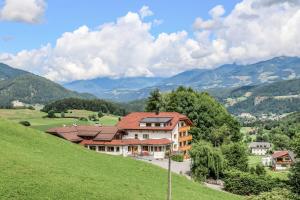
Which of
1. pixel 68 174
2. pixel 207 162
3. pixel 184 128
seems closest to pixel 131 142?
pixel 184 128

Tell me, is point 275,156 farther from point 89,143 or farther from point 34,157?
point 34,157

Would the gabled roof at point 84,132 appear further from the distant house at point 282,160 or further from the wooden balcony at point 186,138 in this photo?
the distant house at point 282,160

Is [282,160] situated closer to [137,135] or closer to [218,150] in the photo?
[137,135]

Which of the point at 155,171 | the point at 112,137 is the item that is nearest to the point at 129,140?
the point at 112,137

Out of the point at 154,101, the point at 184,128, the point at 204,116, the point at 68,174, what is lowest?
the point at 68,174

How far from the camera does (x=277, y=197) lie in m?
46.9

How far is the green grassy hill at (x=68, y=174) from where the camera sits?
116 ft

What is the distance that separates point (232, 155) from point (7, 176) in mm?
53386

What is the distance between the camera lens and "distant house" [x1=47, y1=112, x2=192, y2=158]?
94562mm

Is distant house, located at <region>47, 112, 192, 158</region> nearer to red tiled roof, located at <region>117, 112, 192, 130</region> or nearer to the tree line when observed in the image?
red tiled roof, located at <region>117, 112, 192, 130</region>

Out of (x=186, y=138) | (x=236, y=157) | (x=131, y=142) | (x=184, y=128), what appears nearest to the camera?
(x=236, y=157)

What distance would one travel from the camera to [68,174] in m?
41.2

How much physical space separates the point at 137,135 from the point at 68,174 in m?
58.1

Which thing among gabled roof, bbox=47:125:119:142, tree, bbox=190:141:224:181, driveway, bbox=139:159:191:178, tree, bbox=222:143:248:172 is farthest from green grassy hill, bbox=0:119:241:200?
gabled roof, bbox=47:125:119:142
